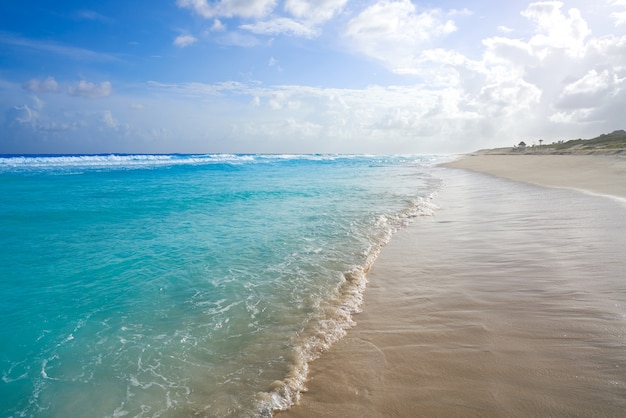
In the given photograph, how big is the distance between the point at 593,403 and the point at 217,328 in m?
3.72

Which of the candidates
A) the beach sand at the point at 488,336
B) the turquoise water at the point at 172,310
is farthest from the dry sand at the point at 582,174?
the turquoise water at the point at 172,310

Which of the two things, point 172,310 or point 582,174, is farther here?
point 582,174

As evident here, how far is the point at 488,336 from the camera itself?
11.4 feet

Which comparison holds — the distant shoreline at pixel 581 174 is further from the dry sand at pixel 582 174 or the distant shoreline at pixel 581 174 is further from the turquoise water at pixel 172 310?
the turquoise water at pixel 172 310

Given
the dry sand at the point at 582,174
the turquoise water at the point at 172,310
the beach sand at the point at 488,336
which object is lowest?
the turquoise water at the point at 172,310

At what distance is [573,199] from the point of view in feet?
37.0

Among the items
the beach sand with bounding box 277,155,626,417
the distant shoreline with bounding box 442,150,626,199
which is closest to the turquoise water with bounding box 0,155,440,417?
the beach sand with bounding box 277,155,626,417

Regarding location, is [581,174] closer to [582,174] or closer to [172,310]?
[582,174]

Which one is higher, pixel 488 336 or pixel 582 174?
pixel 582 174

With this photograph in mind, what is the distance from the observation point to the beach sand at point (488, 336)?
103 inches

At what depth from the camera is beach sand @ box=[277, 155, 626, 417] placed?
262 cm

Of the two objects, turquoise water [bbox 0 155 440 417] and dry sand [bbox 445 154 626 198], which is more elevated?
dry sand [bbox 445 154 626 198]

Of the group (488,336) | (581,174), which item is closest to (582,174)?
(581,174)

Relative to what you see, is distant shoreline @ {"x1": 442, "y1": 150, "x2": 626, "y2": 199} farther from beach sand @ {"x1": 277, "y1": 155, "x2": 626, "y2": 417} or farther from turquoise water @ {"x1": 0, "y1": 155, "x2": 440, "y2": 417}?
turquoise water @ {"x1": 0, "y1": 155, "x2": 440, "y2": 417}
